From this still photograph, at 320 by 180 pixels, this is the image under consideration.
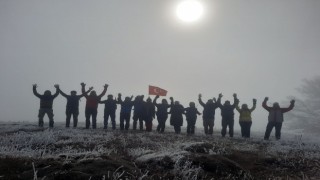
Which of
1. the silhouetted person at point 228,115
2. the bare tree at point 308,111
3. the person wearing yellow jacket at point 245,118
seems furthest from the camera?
the bare tree at point 308,111

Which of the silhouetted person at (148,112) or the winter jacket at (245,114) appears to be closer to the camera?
the winter jacket at (245,114)

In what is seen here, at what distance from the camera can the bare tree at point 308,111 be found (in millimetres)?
50662

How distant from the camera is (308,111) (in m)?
52.0

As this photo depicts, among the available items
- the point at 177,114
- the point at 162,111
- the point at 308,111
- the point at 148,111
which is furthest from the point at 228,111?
the point at 308,111

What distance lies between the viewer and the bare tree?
50662 mm

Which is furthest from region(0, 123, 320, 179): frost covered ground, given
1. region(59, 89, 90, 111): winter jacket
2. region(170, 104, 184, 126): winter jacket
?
region(170, 104, 184, 126): winter jacket

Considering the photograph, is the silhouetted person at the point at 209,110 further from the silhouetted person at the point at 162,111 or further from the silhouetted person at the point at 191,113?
the silhouetted person at the point at 162,111

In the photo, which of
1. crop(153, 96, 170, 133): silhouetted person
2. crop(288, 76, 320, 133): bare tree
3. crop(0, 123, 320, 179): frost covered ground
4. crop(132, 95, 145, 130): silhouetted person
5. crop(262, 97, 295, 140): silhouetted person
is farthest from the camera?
crop(288, 76, 320, 133): bare tree

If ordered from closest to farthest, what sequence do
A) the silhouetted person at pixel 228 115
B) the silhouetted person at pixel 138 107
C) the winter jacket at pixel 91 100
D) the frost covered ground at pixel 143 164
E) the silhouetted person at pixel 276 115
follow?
the frost covered ground at pixel 143 164 < the silhouetted person at pixel 276 115 < the winter jacket at pixel 91 100 < the silhouetted person at pixel 228 115 < the silhouetted person at pixel 138 107

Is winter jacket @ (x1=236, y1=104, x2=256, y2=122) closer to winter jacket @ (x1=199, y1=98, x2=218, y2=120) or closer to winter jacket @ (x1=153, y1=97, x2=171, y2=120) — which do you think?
winter jacket @ (x1=199, y1=98, x2=218, y2=120)

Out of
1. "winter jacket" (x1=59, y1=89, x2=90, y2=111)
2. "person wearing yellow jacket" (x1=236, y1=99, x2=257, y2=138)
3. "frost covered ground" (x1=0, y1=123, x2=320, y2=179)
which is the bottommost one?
"frost covered ground" (x1=0, y1=123, x2=320, y2=179)

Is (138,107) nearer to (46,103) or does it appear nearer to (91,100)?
(91,100)

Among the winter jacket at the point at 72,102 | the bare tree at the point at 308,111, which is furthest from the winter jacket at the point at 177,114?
the bare tree at the point at 308,111

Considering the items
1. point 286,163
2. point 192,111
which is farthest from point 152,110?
point 286,163
